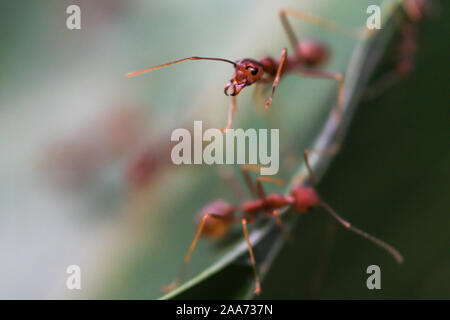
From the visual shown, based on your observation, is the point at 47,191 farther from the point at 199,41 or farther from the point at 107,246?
the point at 199,41

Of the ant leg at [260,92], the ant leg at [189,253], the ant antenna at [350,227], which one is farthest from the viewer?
the ant leg at [260,92]

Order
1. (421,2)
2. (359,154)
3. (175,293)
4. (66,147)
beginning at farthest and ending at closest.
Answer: (66,147) → (421,2) → (359,154) → (175,293)

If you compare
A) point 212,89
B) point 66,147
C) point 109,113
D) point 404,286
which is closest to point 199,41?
point 212,89

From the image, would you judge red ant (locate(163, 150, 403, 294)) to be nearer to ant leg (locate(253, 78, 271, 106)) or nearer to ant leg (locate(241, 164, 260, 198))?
ant leg (locate(241, 164, 260, 198))

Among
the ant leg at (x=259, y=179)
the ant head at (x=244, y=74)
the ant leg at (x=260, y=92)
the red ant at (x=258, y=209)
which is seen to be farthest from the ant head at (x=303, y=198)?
the ant leg at (x=260, y=92)

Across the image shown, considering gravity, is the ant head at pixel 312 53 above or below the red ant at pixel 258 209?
above

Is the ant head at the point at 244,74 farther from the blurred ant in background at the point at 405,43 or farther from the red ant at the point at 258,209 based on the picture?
the blurred ant in background at the point at 405,43

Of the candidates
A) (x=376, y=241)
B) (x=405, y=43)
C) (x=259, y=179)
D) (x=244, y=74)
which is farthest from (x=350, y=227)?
(x=405, y=43)

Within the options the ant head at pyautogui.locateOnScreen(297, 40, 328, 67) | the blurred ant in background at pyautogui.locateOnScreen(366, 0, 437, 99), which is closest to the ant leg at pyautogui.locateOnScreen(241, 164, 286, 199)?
the blurred ant in background at pyautogui.locateOnScreen(366, 0, 437, 99)
